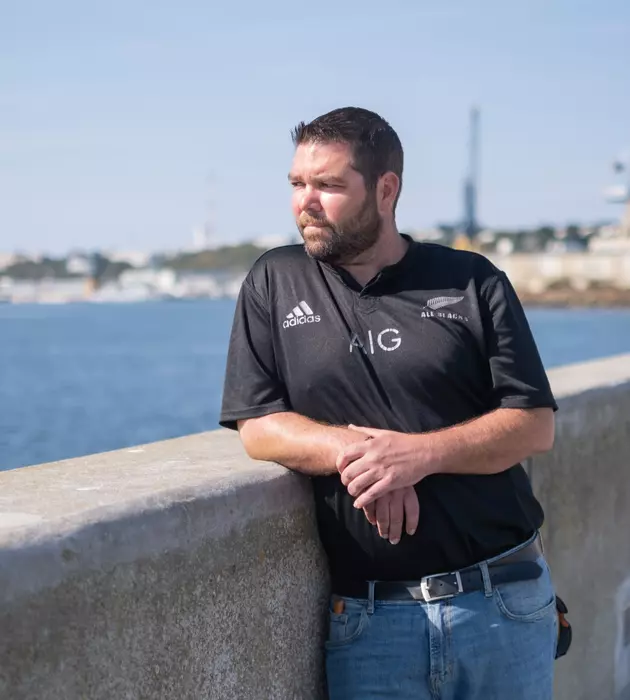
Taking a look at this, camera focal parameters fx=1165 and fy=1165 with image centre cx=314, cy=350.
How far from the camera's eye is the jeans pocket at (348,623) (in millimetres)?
2322

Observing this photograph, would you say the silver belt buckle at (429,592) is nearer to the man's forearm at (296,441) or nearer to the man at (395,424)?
the man at (395,424)

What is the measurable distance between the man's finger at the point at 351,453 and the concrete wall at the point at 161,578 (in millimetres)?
152

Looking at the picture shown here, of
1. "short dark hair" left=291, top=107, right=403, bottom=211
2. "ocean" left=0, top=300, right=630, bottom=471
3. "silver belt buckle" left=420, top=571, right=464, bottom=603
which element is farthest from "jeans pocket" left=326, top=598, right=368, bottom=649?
"ocean" left=0, top=300, right=630, bottom=471

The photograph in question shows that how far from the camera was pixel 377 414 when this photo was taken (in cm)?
233

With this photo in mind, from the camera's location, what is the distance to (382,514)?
7.38 ft

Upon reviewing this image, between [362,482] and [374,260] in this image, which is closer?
[362,482]

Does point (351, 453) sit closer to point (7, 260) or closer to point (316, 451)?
point (316, 451)

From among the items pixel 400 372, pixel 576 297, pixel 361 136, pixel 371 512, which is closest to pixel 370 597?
pixel 371 512

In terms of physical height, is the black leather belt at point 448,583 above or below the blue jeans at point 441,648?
above

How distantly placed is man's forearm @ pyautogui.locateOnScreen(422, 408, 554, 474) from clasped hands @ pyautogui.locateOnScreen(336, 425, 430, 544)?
40 millimetres

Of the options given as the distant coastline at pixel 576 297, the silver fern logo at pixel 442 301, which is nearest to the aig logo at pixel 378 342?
the silver fern logo at pixel 442 301

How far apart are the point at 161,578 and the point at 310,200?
835mm

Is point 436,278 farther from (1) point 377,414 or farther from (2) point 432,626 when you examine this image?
(2) point 432,626

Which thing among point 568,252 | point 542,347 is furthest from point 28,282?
point 542,347
